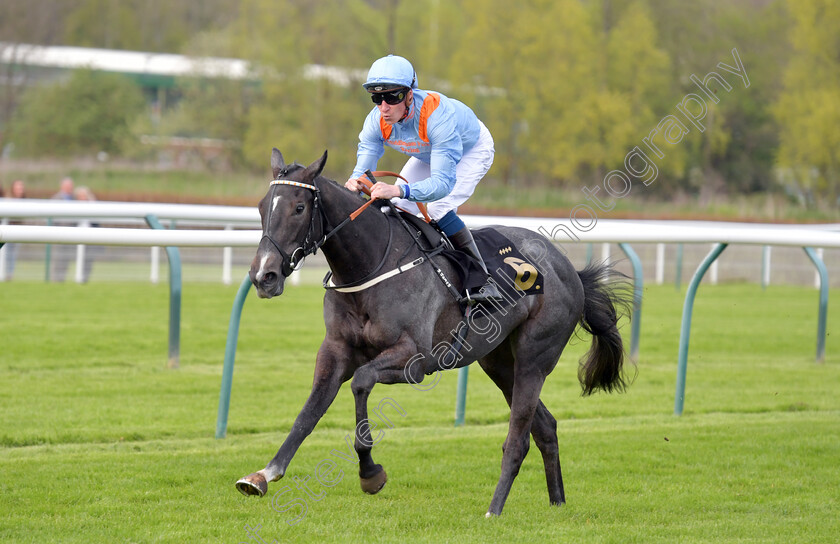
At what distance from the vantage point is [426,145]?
4078 millimetres

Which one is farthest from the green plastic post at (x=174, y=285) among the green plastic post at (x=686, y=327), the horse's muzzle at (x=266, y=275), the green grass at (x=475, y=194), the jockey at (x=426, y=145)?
the green grass at (x=475, y=194)

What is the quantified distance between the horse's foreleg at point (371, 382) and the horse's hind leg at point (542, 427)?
0.90 m

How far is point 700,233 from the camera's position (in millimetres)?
6402

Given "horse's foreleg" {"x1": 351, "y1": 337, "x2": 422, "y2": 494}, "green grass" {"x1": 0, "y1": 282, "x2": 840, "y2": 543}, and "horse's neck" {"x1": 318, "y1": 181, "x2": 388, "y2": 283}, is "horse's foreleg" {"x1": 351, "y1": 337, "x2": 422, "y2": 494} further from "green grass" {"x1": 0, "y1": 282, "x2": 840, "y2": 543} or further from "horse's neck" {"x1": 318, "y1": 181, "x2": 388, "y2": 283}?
"horse's neck" {"x1": 318, "y1": 181, "x2": 388, "y2": 283}

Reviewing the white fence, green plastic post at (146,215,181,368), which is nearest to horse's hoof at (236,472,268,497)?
the white fence

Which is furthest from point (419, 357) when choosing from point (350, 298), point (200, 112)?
point (200, 112)

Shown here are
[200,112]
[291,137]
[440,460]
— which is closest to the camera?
[440,460]

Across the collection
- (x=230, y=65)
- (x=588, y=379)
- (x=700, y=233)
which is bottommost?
(x=588, y=379)

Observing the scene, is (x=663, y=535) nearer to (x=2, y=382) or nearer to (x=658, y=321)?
(x=2, y=382)

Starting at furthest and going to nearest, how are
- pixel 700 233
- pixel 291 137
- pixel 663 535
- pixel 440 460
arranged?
pixel 291 137, pixel 700 233, pixel 440 460, pixel 663 535

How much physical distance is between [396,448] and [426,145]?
6.34 feet

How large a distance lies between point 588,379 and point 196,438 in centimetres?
223

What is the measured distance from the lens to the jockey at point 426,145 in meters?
3.83

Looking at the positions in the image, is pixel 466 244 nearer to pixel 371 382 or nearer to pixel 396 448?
pixel 371 382
